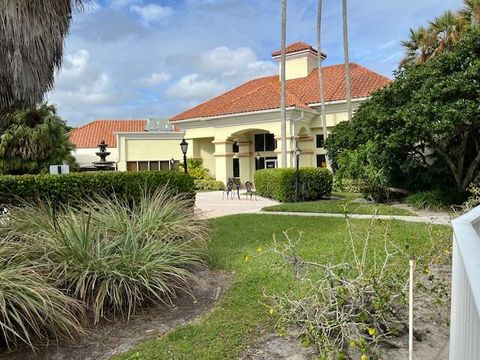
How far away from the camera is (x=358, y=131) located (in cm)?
1641

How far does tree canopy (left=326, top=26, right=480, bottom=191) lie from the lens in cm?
1099

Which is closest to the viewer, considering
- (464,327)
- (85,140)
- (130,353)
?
A: (464,327)

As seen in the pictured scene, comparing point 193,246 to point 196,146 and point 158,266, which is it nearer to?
point 158,266

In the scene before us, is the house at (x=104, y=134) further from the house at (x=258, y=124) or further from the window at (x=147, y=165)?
the house at (x=258, y=124)

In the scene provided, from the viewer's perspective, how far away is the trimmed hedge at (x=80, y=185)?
9.69 metres

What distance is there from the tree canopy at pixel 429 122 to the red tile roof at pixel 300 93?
9284mm

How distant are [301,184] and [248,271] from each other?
12704 millimetres

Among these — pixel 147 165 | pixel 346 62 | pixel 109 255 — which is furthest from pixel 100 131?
pixel 109 255

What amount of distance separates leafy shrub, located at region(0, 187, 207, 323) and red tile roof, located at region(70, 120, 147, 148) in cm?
3321

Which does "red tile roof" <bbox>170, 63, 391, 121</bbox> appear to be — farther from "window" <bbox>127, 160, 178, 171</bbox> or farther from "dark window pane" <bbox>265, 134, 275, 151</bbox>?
"window" <bbox>127, 160, 178, 171</bbox>

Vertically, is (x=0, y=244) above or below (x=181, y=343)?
above

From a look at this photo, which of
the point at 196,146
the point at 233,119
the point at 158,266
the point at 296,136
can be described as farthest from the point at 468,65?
the point at 196,146

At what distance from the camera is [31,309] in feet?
13.3

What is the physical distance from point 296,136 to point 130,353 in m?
22.2
